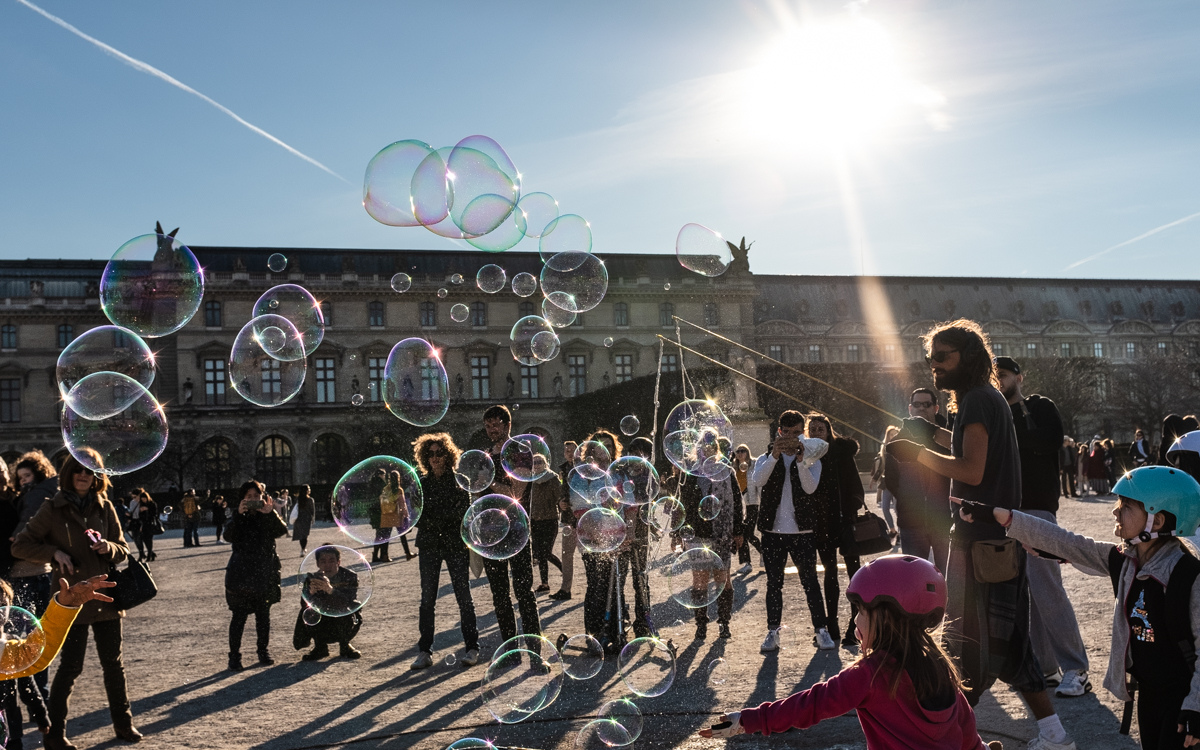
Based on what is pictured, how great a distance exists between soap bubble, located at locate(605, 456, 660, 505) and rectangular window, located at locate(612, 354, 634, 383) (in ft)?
151

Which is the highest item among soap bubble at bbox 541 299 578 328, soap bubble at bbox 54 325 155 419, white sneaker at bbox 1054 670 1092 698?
soap bubble at bbox 541 299 578 328

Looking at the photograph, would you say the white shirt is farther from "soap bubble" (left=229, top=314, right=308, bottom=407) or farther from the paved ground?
"soap bubble" (left=229, top=314, right=308, bottom=407)

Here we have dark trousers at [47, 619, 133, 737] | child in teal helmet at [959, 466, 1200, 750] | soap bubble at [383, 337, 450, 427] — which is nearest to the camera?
child in teal helmet at [959, 466, 1200, 750]

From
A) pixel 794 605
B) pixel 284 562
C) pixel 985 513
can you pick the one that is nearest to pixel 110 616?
pixel 985 513

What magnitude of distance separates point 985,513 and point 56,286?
57440 mm

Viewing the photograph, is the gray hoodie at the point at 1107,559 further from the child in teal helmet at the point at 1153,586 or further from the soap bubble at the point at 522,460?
the soap bubble at the point at 522,460

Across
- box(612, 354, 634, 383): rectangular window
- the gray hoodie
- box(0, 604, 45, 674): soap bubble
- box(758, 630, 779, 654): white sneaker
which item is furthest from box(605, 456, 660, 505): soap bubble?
box(612, 354, 634, 383): rectangular window

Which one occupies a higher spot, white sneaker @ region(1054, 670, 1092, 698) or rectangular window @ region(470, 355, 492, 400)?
rectangular window @ region(470, 355, 492, 400)

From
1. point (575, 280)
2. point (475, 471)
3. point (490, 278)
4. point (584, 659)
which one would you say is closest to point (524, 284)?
point (490, 278)

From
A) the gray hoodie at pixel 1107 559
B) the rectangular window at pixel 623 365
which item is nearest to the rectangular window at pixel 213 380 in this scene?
the rectangular window at pixel 623 365

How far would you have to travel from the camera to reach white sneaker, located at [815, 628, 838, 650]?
644 centimetres

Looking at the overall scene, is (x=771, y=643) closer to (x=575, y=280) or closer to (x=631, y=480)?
(x=631, y=480)

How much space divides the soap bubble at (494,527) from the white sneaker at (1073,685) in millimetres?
3195

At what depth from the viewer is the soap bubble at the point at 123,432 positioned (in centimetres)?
662
